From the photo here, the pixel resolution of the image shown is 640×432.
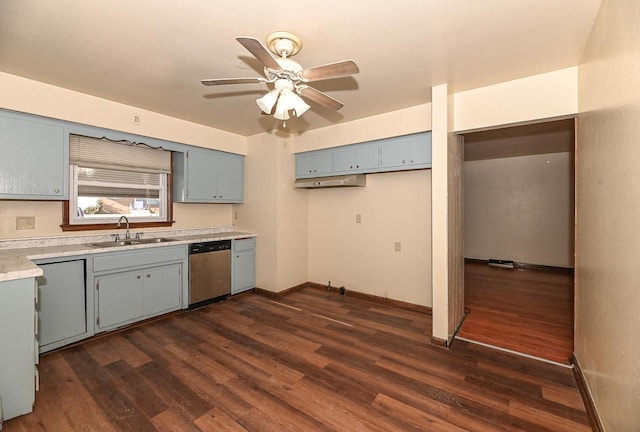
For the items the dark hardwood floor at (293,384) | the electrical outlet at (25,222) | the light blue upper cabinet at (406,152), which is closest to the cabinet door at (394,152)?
the light blue upper cabinet at (406,152)

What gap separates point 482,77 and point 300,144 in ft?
8.32

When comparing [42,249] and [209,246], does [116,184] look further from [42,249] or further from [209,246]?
[209,246]

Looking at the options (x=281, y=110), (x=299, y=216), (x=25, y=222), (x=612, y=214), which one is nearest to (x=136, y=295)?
(x=25, y=222)

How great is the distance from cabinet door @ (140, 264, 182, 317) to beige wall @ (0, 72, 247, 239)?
32.6 inches

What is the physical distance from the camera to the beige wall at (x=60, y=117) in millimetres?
2535

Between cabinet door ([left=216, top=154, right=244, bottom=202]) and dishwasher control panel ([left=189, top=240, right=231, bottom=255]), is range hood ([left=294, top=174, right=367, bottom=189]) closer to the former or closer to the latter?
cabinet door ([left=216, top=154, right=244, bottom=202])

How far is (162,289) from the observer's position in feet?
11.0

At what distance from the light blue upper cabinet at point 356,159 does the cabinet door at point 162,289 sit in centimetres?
253

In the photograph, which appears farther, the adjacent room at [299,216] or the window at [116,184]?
the window at [116,184]

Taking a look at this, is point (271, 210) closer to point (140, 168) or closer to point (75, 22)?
point (140, 168)

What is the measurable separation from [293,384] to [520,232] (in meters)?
6.49

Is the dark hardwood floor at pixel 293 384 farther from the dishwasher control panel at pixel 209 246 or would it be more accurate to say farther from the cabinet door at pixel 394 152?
the cabinet door at pixel 394 152

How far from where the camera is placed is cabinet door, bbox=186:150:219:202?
3.91 m

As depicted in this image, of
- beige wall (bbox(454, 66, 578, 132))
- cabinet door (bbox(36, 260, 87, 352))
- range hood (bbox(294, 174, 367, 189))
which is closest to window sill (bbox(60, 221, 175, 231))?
cabinet door (bbox(36, 260, 87, 352))
